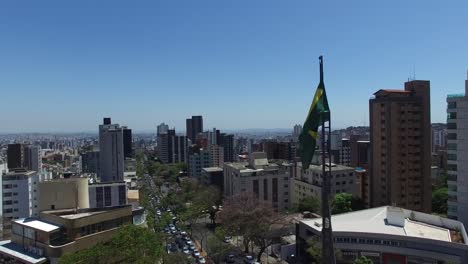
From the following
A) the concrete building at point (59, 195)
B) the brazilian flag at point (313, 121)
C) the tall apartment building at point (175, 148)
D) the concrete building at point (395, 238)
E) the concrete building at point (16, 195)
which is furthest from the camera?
the tall apartment building at point (175, 148)

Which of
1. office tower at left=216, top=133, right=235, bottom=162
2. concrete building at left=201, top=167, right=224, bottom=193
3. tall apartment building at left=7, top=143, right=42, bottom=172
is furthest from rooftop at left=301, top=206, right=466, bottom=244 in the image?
office tower at left=216, top=133, right=235, bottom=162

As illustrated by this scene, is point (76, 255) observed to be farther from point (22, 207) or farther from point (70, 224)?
point (22, 207)

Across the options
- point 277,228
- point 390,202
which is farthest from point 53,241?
point 390,202

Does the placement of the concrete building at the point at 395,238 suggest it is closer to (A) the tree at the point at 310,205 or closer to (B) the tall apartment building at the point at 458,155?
(B) the tall apartment building at the point at 458,155

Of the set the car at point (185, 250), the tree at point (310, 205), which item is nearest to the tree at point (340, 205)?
the tree at point (310, 205)

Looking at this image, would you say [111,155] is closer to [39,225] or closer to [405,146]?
[39,225]

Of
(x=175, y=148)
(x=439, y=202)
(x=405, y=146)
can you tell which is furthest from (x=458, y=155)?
(x=175, y=148)

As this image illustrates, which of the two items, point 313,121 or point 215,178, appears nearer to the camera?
point 313,121
